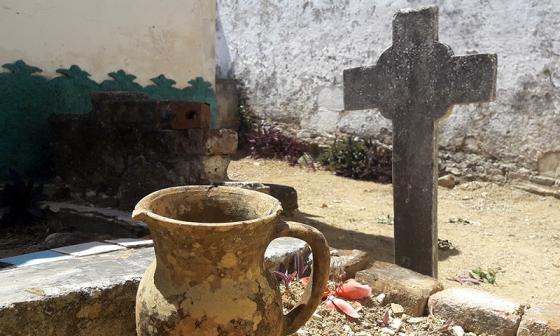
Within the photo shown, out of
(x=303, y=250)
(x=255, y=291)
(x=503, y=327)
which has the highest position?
(x=255, y=291)

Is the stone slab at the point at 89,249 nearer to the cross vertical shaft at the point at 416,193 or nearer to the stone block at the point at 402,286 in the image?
the stone block at the point at 402,286

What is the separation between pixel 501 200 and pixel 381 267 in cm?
413

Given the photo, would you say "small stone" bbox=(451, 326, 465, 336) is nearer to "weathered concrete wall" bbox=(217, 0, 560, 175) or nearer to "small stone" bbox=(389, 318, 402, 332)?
"small stone" bbox=(389, 318, 402, 332)

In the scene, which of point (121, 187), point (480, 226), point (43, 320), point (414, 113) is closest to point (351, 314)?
point (43, 320)

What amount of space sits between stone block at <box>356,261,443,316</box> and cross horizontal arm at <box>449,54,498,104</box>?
111 cm

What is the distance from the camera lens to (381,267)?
3100mm

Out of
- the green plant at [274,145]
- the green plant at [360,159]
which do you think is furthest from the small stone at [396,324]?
the green plant at [274,145]

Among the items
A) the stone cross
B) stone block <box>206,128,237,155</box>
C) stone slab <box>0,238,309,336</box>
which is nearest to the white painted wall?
stone block <box>206,128,237,155</box>

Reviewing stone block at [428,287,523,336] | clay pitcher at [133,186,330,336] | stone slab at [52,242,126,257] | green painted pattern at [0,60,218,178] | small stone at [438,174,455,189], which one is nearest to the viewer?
clay pitcher at [133,186,330,336]

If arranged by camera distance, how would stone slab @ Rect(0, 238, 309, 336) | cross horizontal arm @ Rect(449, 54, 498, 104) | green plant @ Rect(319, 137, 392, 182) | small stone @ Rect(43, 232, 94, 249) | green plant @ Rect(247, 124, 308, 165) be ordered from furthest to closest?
green plant @ Rect(247, 124, 308, 165), green plant @ Rect(319, 137, 392, 182), small stone @ Rect(43, 232, 94, 249), cross horizontal arm @ Rect(449, 54, 498, 104), stone slab @ Rect(0, 238, 309, 336)

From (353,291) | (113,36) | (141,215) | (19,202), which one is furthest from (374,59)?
(141,215)

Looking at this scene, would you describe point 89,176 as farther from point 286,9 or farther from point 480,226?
point 286,9

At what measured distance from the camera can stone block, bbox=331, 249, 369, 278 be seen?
2.99 metres

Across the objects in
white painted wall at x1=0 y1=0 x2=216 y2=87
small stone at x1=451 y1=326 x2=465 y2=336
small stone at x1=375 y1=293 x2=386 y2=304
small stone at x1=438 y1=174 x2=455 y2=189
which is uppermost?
white painted wall at x1=0 y1=0 x2=216 y2=87
